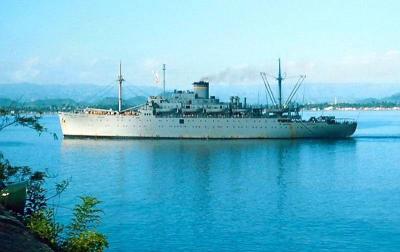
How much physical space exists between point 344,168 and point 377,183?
7.15 meters

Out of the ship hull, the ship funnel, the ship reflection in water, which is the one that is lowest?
the ship reflection in water

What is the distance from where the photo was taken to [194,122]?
59969 millimetres

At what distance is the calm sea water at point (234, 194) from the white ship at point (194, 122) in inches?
297

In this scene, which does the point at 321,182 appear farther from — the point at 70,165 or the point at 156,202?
the point at 70,165

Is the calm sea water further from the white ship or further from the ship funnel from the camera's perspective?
the ship funnel

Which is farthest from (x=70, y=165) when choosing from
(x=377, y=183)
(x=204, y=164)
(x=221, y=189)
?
(x=377, y=183)

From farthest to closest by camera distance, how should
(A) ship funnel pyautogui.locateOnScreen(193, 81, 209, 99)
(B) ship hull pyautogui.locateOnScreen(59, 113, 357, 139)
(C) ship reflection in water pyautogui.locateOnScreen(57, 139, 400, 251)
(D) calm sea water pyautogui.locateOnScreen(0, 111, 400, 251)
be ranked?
1. (A) ship funnel pyautogui.locateOnScreen(193, 81, 209, 99)
2. (B) ship hull pyautogui.locateOnScreen(59, 113, 357, 139)
3. (C) ship reflection in water pyautogui.locateOnScreen(57, 139, 400, 251)
4. (D) calm sea water pyautogui.locateOnScreen(0, 111, 400, 251)

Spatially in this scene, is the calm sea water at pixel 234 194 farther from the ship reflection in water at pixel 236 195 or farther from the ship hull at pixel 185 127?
the ship hull at pixel 185 127

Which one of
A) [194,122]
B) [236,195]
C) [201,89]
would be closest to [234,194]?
[236,195]

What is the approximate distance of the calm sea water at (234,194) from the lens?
765 inches

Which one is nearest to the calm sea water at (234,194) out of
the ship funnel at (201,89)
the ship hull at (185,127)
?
the ship hull at (185,127)

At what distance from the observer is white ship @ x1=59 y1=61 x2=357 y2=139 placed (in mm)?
60062

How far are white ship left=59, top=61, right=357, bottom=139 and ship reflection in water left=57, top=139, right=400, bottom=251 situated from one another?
9.41 m

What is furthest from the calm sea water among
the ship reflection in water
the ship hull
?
the ship hull
